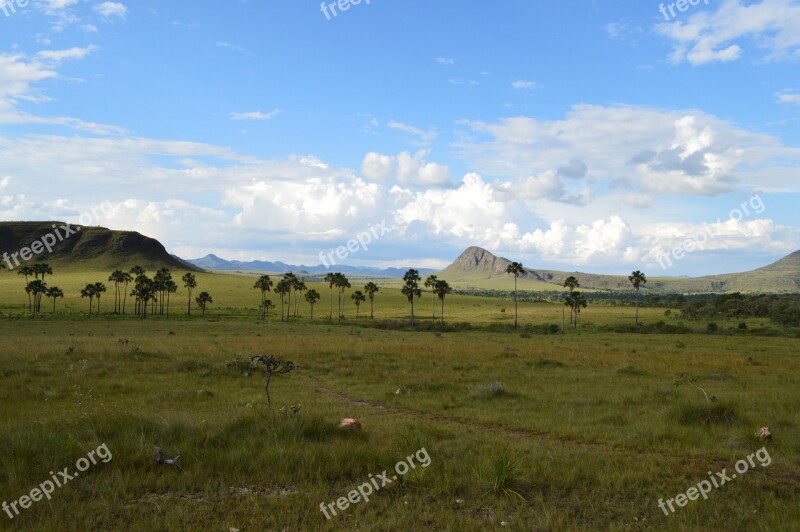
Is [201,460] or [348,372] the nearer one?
[201,460]

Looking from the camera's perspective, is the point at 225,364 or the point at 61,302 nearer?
the point at 225,364

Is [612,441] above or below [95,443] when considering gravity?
below

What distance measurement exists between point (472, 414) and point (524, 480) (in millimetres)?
7823

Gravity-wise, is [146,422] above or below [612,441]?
above

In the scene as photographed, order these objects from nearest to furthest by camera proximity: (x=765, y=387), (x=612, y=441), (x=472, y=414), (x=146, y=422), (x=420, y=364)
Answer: (x=146, y=422) < (x=612, y=441) < (x=472, y=414) < (x=765, y=387) < (x=420, y=364)

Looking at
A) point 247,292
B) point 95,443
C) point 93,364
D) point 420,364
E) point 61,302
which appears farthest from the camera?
point 247,292

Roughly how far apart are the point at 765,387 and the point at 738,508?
59.7ft

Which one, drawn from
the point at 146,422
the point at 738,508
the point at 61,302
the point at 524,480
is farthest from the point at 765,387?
the point at 61,302

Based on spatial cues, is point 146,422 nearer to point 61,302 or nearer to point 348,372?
point 348,372

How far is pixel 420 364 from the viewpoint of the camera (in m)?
30.0

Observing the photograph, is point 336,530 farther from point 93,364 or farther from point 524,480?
point 93,364

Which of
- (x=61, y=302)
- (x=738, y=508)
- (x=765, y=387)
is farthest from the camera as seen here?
(x=61, y=302)

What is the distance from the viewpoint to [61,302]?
429ft

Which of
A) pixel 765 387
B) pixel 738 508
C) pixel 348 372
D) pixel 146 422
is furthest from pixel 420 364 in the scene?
pixel 738 508
